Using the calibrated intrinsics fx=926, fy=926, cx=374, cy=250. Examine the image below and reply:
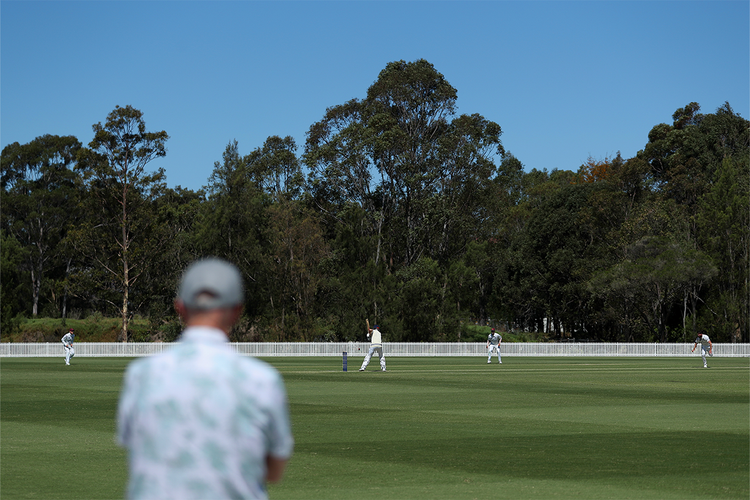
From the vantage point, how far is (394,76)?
7875 cm

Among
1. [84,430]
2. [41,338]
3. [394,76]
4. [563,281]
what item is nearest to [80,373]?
[84,430]

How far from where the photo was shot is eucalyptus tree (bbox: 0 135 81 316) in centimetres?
9631

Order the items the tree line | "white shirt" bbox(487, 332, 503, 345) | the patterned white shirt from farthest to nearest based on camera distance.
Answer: the tree line < "white shirt" bbox(487, 332, 503, 345) < the patterned white shirt

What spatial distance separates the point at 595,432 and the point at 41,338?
68362mm

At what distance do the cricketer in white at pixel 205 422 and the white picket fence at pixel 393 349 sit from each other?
5133cm

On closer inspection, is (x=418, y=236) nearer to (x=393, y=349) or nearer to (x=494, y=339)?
(x=393, y=349)

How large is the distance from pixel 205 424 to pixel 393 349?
55395mm

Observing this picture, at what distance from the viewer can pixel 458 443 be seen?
13742mm

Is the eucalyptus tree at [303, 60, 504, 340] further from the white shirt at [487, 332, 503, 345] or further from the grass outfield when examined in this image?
the grass outfield

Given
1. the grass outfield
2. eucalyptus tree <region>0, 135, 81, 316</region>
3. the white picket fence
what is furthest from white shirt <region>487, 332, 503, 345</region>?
eucalyptus tree <region>0, 135, 81, 316</region>

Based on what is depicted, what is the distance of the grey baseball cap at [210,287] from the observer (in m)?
3.34

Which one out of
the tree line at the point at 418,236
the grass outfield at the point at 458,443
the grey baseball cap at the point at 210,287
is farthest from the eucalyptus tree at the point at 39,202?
the grey baseball cap at the point at 210,287

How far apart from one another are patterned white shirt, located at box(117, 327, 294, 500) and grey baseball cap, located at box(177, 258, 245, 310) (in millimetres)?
161

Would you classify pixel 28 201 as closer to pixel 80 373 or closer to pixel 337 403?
pixel 80 373
